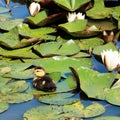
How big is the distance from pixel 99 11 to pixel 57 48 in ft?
2.49

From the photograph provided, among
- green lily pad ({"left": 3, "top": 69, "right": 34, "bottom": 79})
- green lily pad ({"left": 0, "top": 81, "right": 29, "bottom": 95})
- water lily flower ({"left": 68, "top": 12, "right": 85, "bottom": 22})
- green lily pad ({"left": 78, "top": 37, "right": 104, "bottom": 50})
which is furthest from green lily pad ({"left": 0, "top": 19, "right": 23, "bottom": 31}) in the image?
green lily pad ({"left": 0, "top": 81, "right": 29, "bottom": 95})

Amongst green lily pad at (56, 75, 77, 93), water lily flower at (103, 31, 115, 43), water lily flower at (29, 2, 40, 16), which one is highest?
water lily flower at (29, 2, 40, 16)

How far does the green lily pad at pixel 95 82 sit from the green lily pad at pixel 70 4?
2.92 ft

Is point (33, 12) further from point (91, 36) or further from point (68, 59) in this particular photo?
point (68, 59)

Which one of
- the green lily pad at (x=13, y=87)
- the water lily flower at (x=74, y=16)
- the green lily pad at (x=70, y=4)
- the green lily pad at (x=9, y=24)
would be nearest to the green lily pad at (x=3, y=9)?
the green lily pad at (x=9, y=24)

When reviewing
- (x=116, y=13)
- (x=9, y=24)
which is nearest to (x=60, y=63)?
(x=9, y=24)

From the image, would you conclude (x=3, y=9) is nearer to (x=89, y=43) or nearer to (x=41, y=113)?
(x=89, y=43)

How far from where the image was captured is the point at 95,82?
2061 mm

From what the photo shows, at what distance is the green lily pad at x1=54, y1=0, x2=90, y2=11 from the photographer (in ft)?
9.51

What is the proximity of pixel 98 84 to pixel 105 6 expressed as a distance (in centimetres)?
134

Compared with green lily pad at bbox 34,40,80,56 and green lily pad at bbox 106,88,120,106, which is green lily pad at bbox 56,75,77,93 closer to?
green lily pad at bbox 106,88,120,106

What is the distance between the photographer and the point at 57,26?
2812 millimetres

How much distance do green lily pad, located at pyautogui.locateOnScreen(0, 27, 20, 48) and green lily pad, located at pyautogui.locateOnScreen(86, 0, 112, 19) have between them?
26.0 inches

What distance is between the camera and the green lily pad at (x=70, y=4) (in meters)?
2.90
